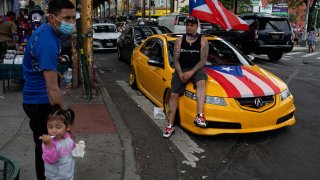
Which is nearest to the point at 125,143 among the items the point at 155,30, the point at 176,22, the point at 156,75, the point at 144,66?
the point at 156,75

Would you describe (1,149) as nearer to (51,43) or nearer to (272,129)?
(51,43)

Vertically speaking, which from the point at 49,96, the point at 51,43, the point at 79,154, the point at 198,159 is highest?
the point at 51,43

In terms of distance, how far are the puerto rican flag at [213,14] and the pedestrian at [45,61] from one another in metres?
4.20

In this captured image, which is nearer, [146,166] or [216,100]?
[146,166]

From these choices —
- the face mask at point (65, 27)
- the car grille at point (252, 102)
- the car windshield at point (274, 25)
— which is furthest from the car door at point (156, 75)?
the car windshield at point (274, 25)

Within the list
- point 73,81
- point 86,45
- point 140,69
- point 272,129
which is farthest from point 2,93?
point 272,129

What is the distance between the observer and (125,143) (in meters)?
5.44

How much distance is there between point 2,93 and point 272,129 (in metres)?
5.53

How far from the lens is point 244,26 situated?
24.8 feet

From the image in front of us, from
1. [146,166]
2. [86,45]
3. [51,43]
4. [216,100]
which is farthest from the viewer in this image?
[86,45]

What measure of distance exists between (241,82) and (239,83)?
0.19 feet

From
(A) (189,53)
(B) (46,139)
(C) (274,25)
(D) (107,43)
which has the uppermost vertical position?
(C) (274,25)

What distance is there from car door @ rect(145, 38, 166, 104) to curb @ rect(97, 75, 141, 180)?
772mm

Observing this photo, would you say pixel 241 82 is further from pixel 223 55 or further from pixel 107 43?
pixel 107 43
